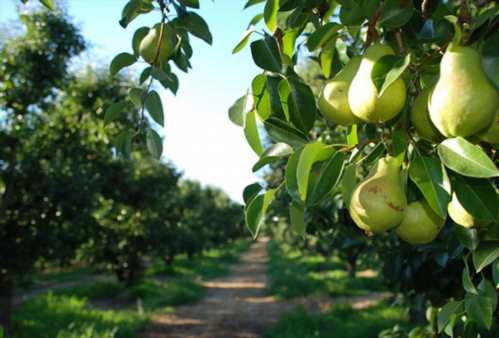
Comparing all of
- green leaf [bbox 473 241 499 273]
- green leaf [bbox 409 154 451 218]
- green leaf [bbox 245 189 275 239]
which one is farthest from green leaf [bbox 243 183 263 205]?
green leaf [bbox 473 241 499 273]

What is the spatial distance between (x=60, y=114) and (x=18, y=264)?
2.35m

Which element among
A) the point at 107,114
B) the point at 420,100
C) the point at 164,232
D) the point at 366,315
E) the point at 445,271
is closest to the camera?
the point at 420,100

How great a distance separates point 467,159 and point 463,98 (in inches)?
3.5

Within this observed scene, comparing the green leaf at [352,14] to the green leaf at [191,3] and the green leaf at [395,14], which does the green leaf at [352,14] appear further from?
the green leaf at [191,3]

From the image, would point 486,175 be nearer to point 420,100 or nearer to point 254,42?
point 420,100

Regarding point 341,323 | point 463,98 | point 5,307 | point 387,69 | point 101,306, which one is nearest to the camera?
point 463,98

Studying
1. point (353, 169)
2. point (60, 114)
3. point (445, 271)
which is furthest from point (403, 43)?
point (60, 114)

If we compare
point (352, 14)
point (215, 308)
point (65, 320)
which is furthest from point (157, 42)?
point (215, 308)

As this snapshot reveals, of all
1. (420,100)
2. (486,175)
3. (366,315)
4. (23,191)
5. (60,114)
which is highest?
(60,114)

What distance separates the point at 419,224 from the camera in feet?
2.75

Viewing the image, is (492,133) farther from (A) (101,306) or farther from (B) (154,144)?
(A) (101,306)

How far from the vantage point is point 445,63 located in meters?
0.70

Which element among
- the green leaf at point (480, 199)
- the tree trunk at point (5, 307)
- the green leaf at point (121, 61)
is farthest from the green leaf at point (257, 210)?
the tree trunk at point (5, 307)

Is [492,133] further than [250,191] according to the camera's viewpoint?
No
